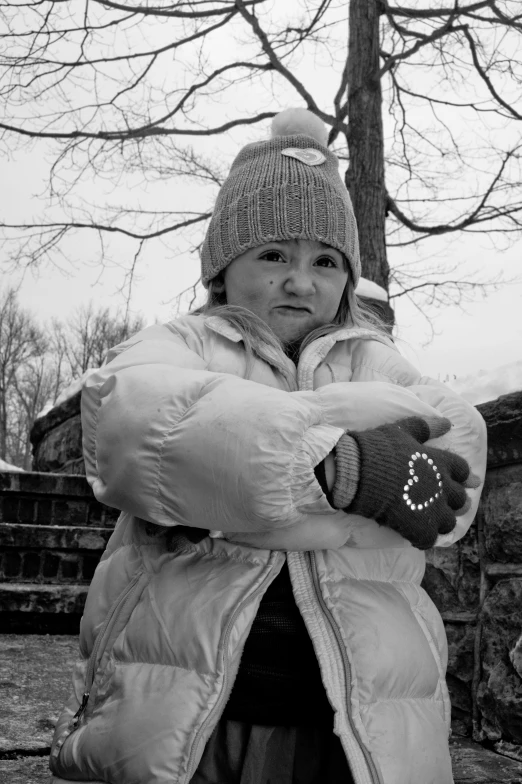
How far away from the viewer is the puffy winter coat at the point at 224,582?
3.86ft

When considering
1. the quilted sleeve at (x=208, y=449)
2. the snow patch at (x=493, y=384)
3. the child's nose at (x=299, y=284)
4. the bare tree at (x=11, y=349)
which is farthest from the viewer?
the bare tree at (x=11, y=349)

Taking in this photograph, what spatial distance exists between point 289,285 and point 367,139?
552 centimetres

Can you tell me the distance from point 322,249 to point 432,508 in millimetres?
708

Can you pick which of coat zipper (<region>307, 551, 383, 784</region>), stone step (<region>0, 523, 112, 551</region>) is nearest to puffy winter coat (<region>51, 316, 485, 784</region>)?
coat zipper (<region>307, 551, 383, 784</region>)

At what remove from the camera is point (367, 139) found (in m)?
6.75

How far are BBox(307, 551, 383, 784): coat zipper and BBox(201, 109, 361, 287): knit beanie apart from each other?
740mm

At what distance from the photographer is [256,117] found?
810 centimetres

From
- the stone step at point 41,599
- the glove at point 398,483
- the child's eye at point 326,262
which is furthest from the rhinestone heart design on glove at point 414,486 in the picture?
the stone step at point 41,599

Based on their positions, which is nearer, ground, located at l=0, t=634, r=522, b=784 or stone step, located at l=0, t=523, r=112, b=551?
ground, located at l=0, t=634, r=522, b=784

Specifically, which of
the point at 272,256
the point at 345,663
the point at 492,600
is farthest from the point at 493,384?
the point at 345,663

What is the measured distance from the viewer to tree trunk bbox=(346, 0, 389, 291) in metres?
6.43

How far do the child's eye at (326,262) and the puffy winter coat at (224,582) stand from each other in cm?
46

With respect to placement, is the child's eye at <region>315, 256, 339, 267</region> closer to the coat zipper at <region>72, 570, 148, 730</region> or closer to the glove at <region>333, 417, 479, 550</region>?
the glove at <region>333, 417, 479, 550</region>

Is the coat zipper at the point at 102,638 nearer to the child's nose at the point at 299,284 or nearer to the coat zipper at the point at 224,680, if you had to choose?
the coat zipper at the point at 224,680
